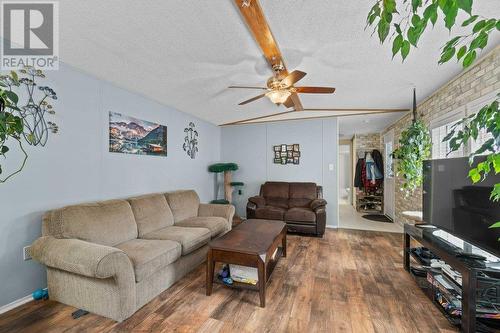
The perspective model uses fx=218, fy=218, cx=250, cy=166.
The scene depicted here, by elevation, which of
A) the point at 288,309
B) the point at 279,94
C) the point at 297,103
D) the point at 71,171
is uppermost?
the point at 297,103

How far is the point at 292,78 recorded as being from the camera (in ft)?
7.29

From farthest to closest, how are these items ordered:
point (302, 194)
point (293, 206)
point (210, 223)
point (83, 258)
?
point (302, 194), point (293, 206), point (210, 223), point (83, 258)

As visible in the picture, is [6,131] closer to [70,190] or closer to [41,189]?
[41,189]

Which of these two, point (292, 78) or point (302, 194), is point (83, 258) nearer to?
point (292, 78)

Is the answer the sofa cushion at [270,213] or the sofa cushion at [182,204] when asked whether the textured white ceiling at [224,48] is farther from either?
the sofa cushion at [270,213]

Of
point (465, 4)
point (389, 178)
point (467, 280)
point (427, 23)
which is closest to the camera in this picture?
point (465, 4)

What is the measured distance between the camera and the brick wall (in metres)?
2.08

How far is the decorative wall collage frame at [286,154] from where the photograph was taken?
4.88 m

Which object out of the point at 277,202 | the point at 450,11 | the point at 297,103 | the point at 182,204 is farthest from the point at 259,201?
the point at 450,11

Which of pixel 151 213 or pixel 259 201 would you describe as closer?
pixel 151 213

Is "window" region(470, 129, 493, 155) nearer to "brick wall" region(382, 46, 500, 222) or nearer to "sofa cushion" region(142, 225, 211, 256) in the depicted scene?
"brick wall" region(382, 46, 500, 222)

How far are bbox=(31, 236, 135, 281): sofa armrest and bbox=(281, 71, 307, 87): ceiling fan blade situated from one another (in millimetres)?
2198

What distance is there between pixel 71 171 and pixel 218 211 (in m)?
1.99

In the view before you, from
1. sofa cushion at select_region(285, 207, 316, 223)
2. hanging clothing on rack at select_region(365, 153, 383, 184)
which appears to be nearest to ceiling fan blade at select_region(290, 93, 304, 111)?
sofa cushion at select_region(285, 207, 316, 223)
